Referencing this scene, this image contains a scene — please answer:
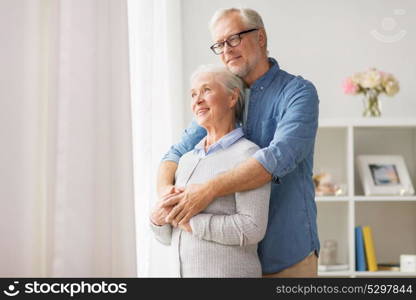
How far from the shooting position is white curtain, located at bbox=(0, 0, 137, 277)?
1.15 m

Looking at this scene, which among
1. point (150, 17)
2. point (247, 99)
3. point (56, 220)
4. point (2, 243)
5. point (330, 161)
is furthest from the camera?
point (330, 161)

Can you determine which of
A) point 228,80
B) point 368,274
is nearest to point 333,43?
point 368,274

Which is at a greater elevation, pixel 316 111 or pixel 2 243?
pixel 316 111

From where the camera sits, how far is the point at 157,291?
4.36 ft

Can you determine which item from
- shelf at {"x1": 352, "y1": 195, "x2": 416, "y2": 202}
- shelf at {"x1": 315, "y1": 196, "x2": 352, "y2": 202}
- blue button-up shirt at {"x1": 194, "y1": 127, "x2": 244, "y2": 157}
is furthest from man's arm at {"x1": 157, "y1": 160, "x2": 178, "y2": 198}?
shelf at {"x1": 352, "y1": 195, "x2": 416, "y2": 202}

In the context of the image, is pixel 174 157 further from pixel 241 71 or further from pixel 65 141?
pixel 65 141

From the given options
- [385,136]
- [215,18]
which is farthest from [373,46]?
[215,18]

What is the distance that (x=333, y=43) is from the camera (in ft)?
13.1

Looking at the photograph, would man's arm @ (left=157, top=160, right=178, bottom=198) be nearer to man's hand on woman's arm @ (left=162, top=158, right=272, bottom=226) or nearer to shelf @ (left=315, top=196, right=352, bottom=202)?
man's hand on woman's arm @ (left=162, top=158, right=272, bottom=226)

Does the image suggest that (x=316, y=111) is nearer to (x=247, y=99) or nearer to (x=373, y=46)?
(x=247, y=99)

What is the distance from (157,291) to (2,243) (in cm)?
36

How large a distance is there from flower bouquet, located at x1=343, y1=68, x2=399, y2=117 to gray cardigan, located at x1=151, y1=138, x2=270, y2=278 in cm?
223

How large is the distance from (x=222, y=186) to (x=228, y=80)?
347 millimetres

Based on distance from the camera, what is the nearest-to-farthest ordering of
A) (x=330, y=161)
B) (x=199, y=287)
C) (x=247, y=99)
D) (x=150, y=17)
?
(x=199, y=287)
(x=247, y=99)
(x=150, y=17)
(x=330, y=161)
